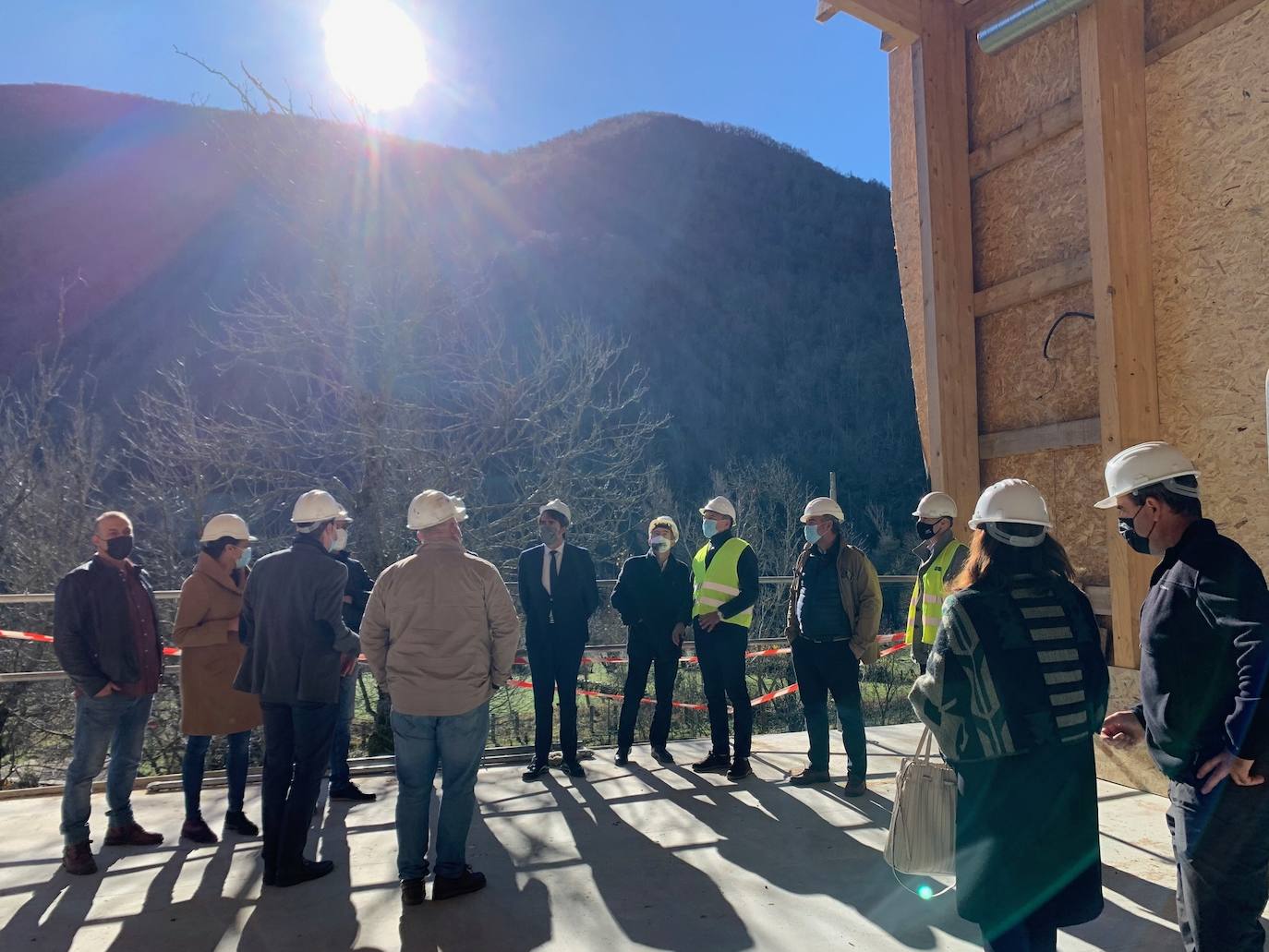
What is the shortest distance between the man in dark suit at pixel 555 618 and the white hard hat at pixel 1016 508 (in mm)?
3711

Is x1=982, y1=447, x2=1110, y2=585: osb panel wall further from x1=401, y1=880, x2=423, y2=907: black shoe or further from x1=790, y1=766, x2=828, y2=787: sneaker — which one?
x1=401, y1=880, x2=423, y2=907: black shoe

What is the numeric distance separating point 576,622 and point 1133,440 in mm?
3700

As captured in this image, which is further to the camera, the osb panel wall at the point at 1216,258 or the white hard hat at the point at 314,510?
the osb panel wall at the point at 1216,258

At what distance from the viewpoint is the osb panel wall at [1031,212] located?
17.7 feet

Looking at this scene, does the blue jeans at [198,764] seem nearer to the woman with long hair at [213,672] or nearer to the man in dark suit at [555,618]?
the woman with long hair at [213,672]

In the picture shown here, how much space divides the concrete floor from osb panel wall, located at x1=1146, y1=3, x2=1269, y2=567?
2000 millimetres

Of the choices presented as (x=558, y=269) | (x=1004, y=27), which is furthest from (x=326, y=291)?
(x=558, y=269)

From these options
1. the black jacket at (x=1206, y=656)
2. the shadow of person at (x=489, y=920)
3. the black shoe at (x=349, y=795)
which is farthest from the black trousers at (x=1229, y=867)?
the black shoe at (x=349, y=795)

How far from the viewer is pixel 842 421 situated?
5928 centimetres

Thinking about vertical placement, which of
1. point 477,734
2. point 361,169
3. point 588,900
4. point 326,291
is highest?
point 361,169

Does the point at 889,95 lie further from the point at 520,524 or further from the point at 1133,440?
the point at 520,524

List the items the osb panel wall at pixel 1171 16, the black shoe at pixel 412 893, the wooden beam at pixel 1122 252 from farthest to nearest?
the wooden beam at pixel 1122 252 < the osb panel wall at pixel 1171 16 < the black shoe at pixel 412 893

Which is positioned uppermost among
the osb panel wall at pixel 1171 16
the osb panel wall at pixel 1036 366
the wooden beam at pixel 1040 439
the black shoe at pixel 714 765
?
the osb panel wall at pixel 1171 16

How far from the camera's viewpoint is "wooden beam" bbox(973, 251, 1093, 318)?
5273mm
